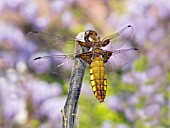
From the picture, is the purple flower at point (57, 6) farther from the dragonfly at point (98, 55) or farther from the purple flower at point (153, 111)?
the dragonfly at point (98, 55)

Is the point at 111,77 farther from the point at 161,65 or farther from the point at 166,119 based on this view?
the point at 166,119

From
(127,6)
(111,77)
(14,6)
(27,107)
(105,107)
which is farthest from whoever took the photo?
(127,6)

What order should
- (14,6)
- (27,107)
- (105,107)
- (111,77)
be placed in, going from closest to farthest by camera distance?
(27,107) → (105,107) → (111,77) → (14,6)

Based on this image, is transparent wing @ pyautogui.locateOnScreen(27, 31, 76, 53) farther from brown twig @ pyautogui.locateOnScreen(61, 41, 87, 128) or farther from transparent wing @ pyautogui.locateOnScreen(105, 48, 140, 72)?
brown twig @ pyautogui.locateOnScreen(61, 41, 87, 128)

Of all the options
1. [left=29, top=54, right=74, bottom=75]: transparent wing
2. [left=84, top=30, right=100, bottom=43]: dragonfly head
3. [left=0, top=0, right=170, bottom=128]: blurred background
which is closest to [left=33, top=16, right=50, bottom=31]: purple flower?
[left=0, top=0, right=170, bottom=128]: blurred background

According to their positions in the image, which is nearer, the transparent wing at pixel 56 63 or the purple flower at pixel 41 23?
the transparent wing at pixel 56 63

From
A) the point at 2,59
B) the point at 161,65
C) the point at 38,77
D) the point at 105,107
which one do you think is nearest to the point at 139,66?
the point at 161,65

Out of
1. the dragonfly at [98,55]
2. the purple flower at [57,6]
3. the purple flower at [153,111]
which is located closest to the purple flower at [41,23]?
the purple flower at [57,6]

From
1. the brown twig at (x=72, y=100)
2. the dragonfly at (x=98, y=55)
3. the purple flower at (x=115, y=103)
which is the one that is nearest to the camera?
the brown twig at (x=72, y=100)

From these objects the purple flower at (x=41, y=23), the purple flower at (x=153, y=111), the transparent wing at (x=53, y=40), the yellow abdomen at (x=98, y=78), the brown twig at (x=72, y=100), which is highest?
the purple flower at (x=41, y=23)
